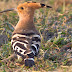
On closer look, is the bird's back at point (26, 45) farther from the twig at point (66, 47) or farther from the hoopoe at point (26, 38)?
the twig at point (66, 47)

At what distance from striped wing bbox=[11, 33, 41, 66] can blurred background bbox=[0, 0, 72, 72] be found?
189 mm

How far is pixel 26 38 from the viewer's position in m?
2.91

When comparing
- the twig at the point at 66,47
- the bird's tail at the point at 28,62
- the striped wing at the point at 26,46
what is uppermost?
the striped wing at the point at 26,46

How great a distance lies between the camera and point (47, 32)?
4.25 meters

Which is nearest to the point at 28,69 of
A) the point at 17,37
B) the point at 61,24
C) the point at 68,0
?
the point at 17,37

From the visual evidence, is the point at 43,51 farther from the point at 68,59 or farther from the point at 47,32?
the point at 47,32

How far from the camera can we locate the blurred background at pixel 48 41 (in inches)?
117

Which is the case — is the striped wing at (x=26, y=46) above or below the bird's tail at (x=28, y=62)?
above

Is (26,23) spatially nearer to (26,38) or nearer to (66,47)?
(26,38)

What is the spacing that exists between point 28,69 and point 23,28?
731mm

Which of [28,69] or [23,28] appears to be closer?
[28,69]

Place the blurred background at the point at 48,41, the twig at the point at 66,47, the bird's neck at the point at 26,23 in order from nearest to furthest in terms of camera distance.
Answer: the blurred background at the point at 48,41 → the bird's neck at the point at 26,23 → the twig at the point at 66,47

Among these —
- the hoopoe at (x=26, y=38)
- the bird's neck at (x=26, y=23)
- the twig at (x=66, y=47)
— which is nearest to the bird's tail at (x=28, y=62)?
the hoopoe at (x=26, y=38)

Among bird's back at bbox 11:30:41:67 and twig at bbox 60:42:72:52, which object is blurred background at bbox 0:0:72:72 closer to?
twig at bbox 60:42:72:52
